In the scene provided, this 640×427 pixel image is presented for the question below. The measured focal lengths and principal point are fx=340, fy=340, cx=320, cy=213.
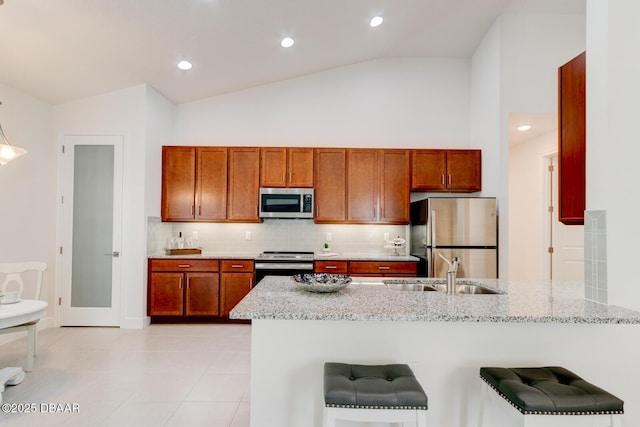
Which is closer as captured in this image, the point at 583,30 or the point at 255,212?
the point at 583,30

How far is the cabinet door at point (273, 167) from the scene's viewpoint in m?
4.55

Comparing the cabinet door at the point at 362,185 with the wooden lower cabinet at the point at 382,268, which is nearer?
the wooden lower cabinet at the point at 382,268

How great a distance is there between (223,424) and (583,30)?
5.48m

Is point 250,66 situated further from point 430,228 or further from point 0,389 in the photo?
point 0,389

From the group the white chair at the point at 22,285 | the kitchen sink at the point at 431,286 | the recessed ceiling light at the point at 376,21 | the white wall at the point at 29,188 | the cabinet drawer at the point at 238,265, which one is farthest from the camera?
the cabinet drawer at the point at 238,265

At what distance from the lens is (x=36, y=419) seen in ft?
7.42

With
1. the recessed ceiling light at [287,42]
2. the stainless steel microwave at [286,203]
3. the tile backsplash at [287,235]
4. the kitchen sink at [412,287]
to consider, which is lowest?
the kitchen sink at [412,287]

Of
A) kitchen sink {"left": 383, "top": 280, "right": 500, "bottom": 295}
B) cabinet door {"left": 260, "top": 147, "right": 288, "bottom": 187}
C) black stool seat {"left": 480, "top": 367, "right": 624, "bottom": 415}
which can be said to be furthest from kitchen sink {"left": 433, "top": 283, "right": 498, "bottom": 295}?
cabinet door {"left": 260, "top": 147, "right": 288, "bottom": 187}

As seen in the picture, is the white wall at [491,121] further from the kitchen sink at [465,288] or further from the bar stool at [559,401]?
the bar stool at [559,401]

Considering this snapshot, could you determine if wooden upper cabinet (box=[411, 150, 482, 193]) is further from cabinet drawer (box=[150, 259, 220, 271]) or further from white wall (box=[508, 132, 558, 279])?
cabinet drawer (box=[150, 259, 220, 271])

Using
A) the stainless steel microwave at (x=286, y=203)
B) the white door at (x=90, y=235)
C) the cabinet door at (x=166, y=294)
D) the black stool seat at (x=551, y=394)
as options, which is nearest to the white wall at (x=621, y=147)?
the black stool seat at (x=551, y=394)

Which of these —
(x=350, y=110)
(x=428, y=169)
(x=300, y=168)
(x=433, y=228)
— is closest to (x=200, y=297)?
(x=300, y=168)

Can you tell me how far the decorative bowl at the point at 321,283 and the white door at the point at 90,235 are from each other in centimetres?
316

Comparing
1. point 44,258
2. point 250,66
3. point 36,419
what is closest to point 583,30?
point 250,66
